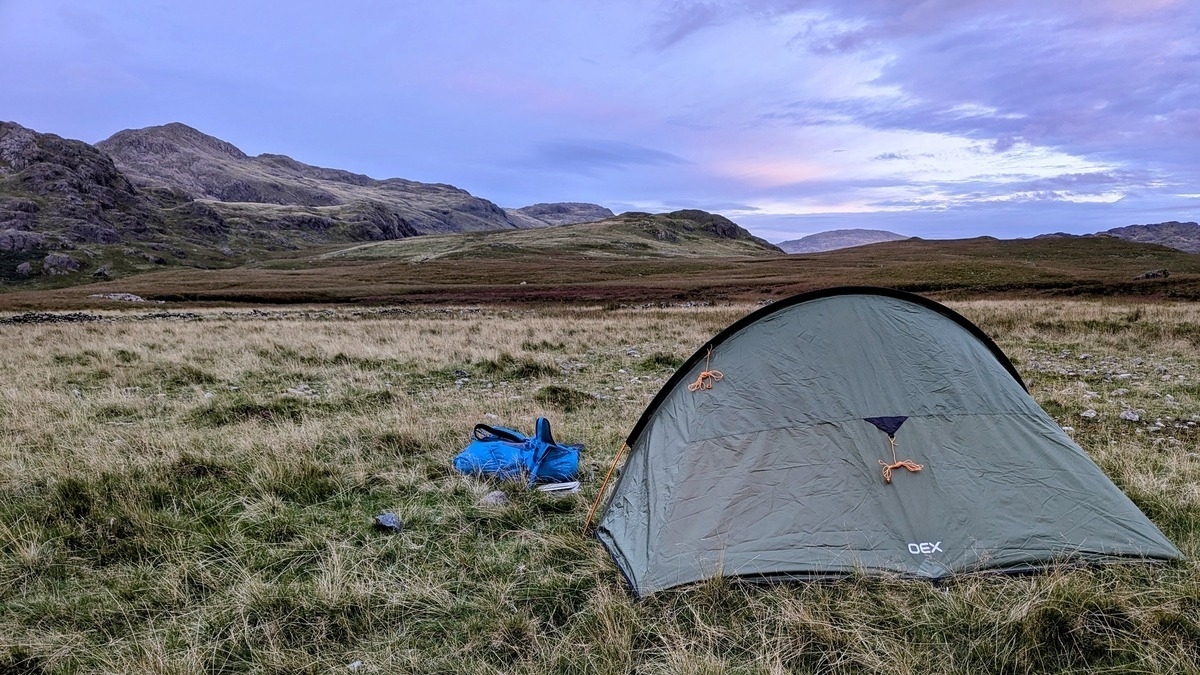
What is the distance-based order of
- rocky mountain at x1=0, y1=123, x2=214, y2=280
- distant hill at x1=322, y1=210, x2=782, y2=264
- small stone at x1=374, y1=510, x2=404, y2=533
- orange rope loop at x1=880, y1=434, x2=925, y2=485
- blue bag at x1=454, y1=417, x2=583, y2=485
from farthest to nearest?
distant hill at x1=322, y1=210, x2=782, y2=264
rocky mountain at x1=0, y1=123, x2=214, y2=280
blue bag at x1=454, y1=417, x2=583, y2=485
small stone at x1=374, y1=510, x2=404, y2=533
orange rope loop at x1=880, y1=434, x2=925, y2=485

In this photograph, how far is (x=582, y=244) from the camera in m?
112

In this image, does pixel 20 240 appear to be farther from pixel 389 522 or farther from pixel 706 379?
pixel 706 379

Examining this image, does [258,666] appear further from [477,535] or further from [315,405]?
[315,405]

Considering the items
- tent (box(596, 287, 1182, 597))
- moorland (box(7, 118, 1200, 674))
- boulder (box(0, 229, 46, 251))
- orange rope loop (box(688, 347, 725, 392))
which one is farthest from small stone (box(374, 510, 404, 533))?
boulder (box(0, 229, 46, 251))

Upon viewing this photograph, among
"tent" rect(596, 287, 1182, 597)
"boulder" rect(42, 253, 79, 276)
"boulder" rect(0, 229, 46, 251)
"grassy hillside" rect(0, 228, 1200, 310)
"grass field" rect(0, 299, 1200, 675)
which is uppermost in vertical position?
"boulder" rect(0, 229, 46, 251)

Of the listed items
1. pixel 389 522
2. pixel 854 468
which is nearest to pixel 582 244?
pixel 389 522

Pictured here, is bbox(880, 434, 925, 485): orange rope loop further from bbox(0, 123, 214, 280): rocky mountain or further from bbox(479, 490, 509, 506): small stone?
bbox(0, 123, 214, 280): rocky mountain

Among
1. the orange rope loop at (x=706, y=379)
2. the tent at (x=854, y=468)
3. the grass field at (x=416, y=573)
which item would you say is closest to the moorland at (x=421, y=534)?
the grass field at (x=416, y=573)

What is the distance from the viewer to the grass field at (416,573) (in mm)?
3299

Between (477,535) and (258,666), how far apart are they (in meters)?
1.90

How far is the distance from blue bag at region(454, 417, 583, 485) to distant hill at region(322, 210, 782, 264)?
75.9 metres

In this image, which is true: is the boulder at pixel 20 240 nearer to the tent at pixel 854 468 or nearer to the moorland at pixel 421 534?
the moorland at pixel 421 534

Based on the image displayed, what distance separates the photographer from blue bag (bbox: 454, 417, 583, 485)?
20.4 feet

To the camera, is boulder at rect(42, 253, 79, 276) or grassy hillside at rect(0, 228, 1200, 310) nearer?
grassy hillside at rect(0, 228, 1200, 310)
